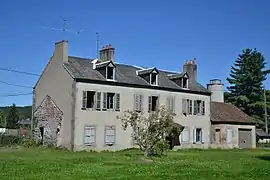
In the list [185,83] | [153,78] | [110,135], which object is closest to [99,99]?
[110,135]

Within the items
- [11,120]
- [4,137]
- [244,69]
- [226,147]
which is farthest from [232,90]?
[11,120]

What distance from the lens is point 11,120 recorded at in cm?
8588

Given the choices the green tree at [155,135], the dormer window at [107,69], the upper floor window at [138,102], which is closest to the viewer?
the green tree at [155,135]

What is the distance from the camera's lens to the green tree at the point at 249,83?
6544cm

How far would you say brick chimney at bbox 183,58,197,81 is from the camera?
45031mm

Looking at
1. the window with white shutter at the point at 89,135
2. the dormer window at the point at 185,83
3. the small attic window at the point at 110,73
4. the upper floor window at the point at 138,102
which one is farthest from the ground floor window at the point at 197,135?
the window with white shutter at the point at 89,135

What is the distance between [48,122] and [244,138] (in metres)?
23.4

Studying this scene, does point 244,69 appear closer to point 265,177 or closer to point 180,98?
point 180,98

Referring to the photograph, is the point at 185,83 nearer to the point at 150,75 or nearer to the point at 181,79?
Result: the point at 181,79

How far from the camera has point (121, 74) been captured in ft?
125

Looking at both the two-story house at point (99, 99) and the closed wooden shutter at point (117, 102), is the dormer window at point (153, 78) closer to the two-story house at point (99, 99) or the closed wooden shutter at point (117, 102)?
the two-story house at point (99, 99)

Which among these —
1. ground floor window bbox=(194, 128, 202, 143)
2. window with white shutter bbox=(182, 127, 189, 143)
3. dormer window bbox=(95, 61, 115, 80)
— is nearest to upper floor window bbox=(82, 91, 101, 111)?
dormer window bbox=(95, 61, 115, 80)

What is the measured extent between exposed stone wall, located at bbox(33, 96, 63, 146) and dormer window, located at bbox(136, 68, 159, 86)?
365 inches

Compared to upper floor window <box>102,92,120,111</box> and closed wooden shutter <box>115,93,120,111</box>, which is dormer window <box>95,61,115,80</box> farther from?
closed wooden shutter <box>115,93,120,111</box>
